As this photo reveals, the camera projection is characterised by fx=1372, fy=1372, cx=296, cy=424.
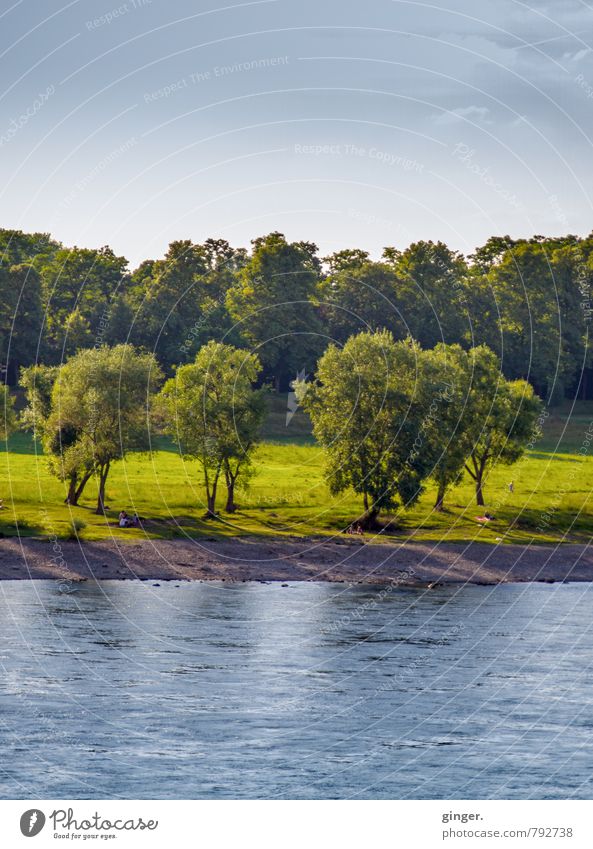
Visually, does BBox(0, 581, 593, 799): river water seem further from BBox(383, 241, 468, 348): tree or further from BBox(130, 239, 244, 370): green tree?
BBox(383, 241, 468, 348): tree

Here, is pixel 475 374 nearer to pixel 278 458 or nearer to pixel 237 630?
pixel 278 458

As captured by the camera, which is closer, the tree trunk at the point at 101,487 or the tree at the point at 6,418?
the tree trunk at the point at 101,487

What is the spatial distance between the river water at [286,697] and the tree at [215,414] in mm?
26268

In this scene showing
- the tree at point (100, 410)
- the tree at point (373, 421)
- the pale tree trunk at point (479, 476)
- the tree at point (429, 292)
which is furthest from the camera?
the tree at point (429, 292)

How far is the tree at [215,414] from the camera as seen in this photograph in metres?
109

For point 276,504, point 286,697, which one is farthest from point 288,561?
point 286,697

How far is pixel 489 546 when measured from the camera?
106 m

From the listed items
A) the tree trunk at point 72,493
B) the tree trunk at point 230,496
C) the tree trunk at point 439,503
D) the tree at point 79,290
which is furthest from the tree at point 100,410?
the tree at point 79,290

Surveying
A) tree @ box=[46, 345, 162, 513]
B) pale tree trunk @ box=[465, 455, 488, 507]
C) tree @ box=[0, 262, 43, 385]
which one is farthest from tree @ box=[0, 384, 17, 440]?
tree @ box=[0, 262, 43, 385]

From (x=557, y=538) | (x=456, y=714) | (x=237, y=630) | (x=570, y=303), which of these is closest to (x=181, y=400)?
(x=557, y=538)

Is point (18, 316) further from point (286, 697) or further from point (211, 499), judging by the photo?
point (286, 697)

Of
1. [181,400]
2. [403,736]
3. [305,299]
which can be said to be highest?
[305,299]

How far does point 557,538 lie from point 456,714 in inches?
2213

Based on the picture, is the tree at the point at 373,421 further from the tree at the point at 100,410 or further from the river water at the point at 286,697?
the river water at the point at 286,697
